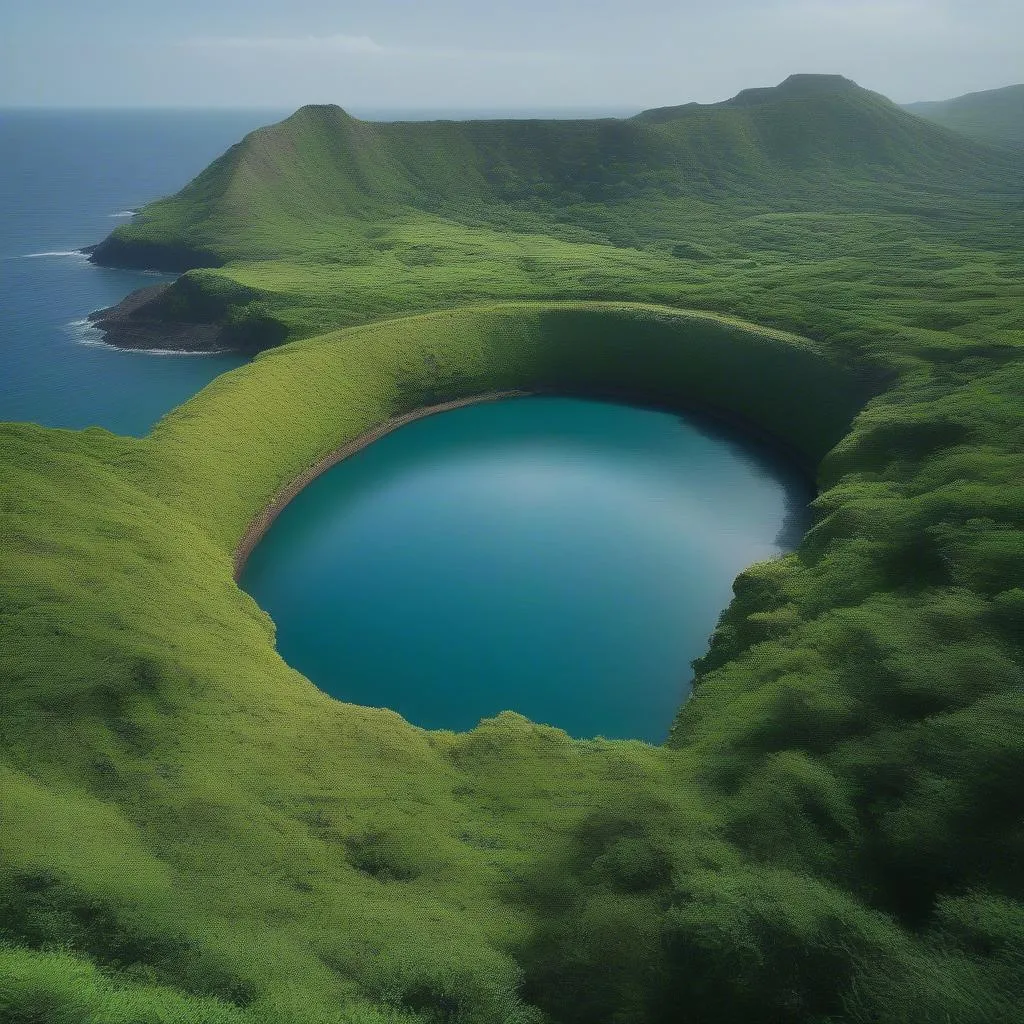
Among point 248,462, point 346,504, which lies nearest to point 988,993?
A: point 346,504

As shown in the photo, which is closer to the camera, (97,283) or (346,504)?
(346,504)

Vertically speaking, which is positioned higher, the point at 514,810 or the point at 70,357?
the point at 70,357

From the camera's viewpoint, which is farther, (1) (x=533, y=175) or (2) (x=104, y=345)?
(1) (x=533, y=175)

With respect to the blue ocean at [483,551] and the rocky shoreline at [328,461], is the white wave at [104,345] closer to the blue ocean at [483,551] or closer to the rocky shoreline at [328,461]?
the blue ocean at [483,551]

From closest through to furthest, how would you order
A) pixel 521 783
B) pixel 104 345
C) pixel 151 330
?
pixel 521 783, pixel 104 345, pixel 151 330

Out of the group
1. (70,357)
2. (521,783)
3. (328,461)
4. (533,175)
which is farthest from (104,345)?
(533,175)

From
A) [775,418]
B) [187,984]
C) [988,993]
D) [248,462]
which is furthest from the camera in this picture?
[775,418]

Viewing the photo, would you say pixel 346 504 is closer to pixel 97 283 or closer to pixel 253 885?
pixel 253 885

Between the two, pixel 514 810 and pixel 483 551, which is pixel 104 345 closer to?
pixel 483 551

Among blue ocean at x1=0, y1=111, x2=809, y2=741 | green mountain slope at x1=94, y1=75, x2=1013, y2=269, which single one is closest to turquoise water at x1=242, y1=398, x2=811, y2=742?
blue ocean at x1=0, y1=111, x2=809, y2=741

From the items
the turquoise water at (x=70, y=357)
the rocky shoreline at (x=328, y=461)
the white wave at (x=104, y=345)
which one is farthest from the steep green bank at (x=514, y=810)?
the white wave at (x=104, y=345)
